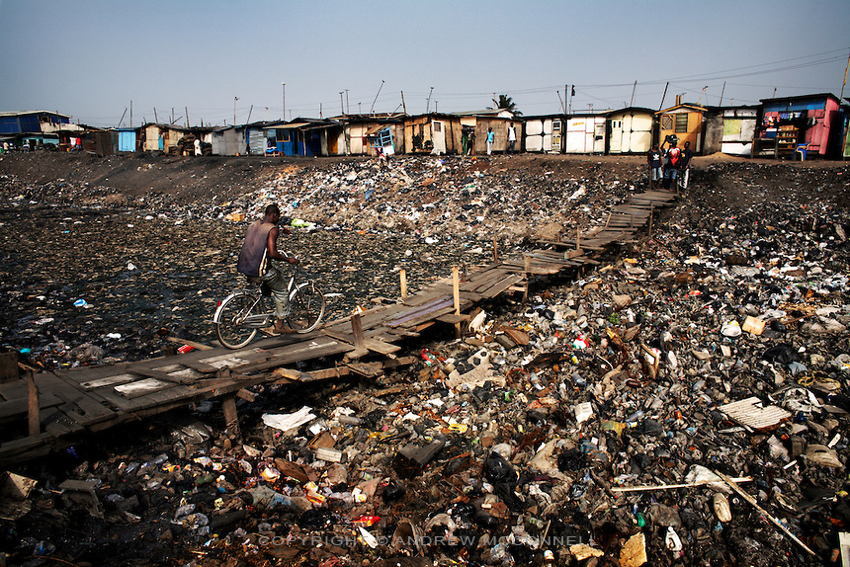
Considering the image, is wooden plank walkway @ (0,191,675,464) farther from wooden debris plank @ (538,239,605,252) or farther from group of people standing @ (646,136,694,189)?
group of people standing @ (646,136,694,189)

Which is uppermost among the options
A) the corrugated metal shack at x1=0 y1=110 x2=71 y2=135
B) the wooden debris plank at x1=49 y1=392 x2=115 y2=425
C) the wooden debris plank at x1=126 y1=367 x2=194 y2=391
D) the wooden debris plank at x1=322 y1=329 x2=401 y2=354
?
the corrugated metal shack at x1=0 y1=110 x2=71 y2=135

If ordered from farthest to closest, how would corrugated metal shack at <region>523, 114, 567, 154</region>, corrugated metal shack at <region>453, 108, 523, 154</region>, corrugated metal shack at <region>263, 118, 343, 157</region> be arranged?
1. corrugated metal shack at <region>263, 118, 343, 157</region>
2. corrugated metal shack at <region>453, 108, 523, 154</region>
3. corrugated metal shack at <region>523, 114, 567, 154</region>

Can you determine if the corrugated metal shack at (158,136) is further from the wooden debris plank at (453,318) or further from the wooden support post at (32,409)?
the wooden support post at (32,409)

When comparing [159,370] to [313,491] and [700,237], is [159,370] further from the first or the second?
[700,237]

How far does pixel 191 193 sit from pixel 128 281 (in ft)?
54.2

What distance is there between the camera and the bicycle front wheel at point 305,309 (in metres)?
6.64

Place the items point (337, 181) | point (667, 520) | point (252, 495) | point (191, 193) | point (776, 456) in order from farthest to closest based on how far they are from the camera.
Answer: point (191, 193) → point (337, 181) → point (776, 456) → point (252, 495) → point (667, 520)

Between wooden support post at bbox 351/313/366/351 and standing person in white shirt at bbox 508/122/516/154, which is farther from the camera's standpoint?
standing person in white shirt at bbox 508/122/516/154

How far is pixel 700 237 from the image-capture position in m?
13.1

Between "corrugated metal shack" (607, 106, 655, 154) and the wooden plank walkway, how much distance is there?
69.7 feet

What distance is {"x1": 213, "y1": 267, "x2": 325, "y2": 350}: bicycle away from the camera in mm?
6039

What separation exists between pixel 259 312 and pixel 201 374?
5.17ft

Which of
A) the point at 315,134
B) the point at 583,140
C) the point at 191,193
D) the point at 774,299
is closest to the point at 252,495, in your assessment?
the point at 774,299

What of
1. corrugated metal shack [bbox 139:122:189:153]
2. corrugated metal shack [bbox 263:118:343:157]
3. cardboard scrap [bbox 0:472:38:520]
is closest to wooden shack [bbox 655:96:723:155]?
corrugated metal shack [bbox 263:118:343:157]
